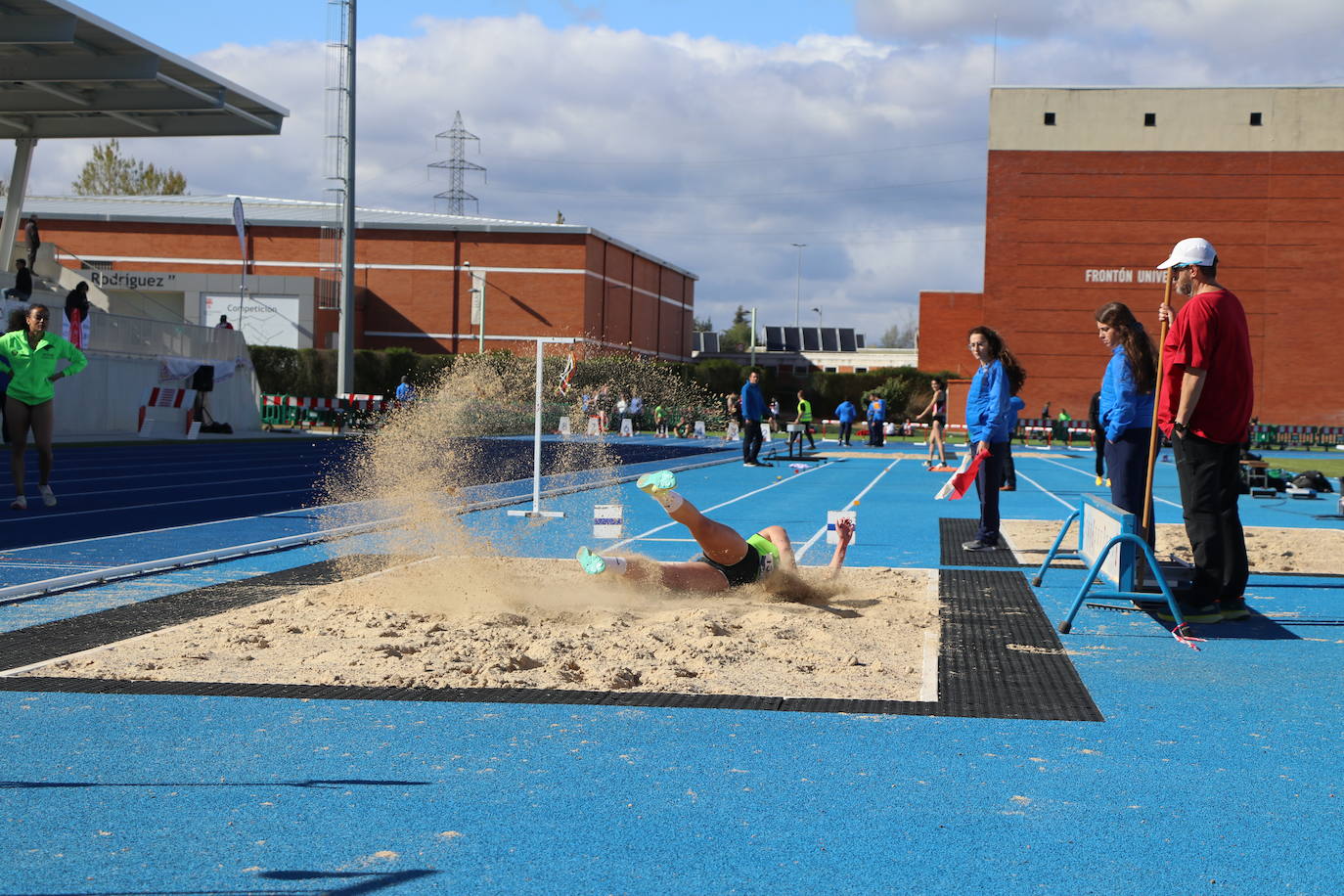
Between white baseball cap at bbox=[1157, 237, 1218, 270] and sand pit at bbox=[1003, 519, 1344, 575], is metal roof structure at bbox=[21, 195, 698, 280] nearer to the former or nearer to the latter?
sand pit at bbox=[1003, 519, 1344, 575]

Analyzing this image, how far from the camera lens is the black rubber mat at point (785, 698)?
5.41m

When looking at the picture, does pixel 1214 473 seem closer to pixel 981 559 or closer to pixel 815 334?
pixel 981 559

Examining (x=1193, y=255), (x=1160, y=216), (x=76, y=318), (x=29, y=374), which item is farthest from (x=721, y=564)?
(x=1160, y=216)

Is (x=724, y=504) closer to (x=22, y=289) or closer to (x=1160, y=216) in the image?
(x=22, y=289)

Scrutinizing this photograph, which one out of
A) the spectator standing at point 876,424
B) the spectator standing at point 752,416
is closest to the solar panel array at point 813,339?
the spectator standing at point 876,424

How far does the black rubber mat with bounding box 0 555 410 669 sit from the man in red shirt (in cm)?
549

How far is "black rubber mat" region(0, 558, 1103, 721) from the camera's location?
5410mm

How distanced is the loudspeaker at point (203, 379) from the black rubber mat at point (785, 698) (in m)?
27.9

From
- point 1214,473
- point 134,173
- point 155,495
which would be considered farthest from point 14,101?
point 134,173

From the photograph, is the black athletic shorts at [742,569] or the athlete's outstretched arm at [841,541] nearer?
the black athletic shorts at [742,569]

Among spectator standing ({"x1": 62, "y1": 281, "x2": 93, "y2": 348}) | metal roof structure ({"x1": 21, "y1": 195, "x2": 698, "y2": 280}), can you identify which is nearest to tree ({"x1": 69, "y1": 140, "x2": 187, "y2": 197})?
metal roof structure ({"x1": 21, "y1": 195, "x2": 698, "y2": 280})

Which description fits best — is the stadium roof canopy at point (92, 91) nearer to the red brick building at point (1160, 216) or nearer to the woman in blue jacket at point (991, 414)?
the woman in blue jacket at point (991, 414)

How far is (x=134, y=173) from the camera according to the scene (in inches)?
3002

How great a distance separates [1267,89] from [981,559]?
5480 cm
